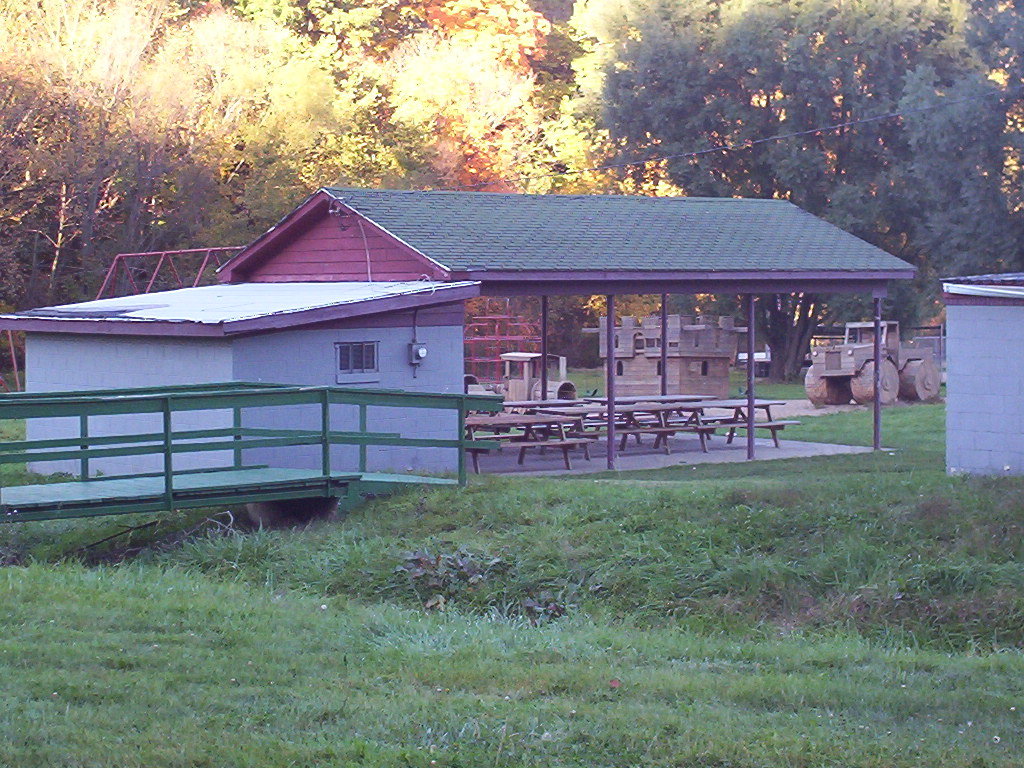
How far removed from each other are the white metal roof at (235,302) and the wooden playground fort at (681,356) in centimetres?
1031

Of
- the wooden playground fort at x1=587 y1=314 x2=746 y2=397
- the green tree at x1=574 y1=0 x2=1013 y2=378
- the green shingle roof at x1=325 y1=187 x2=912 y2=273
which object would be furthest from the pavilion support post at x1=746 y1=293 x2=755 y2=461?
the green tree at x1=574 y1=0 x2=1013 y2=378

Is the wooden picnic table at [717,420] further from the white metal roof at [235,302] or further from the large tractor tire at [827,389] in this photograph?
the large tractor tire at [827,389]

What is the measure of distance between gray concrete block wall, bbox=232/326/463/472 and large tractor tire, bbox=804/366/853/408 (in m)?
14.3

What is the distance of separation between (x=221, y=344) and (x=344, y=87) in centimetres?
2580

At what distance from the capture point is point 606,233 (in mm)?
21438

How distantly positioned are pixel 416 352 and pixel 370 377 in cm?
69

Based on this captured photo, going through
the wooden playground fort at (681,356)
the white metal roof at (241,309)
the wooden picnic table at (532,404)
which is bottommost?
the wooden picnic table at (532,404)

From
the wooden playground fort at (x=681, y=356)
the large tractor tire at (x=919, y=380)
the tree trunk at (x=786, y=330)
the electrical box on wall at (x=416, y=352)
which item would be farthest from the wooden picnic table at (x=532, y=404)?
the tree trunk at (x=786, y=330)

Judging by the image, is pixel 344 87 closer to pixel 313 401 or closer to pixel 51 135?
pixel 51 135

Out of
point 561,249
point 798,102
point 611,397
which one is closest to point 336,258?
point 561,249

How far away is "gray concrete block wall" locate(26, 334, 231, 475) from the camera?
16.1 meters

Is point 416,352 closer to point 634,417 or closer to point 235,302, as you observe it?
point 235,302

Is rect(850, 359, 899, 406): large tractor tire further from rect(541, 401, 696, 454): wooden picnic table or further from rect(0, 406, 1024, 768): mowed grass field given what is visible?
rect(0, 406, 1024, 768): mowed grass field

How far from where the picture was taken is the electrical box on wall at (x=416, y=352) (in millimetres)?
17391
